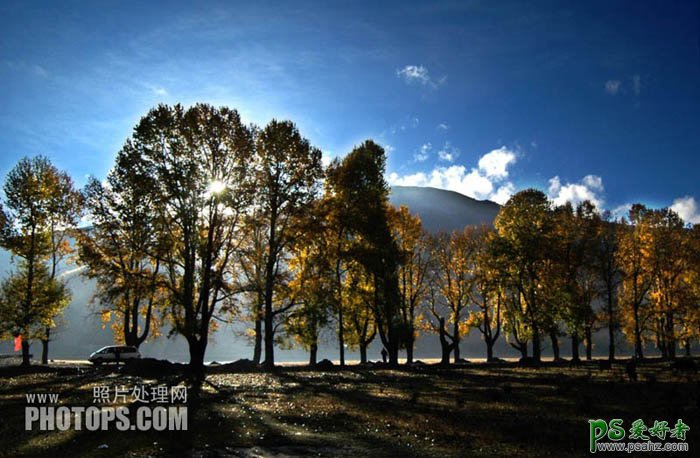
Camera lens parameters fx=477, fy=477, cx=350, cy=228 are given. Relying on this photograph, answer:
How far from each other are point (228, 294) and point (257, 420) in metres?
17.1

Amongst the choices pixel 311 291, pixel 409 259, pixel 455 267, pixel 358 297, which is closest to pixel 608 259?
pixel 455 267

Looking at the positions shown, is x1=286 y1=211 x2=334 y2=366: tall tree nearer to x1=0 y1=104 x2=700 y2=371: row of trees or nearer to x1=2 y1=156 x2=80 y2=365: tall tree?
x1=0 y1=104 x2=700 y2=371: row of trees

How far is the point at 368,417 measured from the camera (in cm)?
1770

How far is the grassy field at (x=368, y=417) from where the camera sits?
1288 centimetres

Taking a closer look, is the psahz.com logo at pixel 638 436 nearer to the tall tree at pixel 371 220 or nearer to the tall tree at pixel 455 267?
the tall tree at pixel 371 220

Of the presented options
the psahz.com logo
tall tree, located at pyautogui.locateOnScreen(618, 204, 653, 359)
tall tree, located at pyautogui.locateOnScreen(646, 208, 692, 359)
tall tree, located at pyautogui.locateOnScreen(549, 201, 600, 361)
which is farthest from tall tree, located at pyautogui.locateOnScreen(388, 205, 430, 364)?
the psahz.com logo

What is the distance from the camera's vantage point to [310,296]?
3875 centimetres

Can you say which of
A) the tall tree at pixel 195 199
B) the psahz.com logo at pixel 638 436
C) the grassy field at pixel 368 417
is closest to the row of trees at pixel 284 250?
the tall tree at pixel 195 199

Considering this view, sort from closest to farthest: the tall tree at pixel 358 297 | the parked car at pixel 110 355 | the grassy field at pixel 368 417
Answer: the grassy field at pixel 368 417 < the tall tree at pixel 358 297 < the parked car at pixel 110 355

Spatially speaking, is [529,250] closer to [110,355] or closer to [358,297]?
[358,297]

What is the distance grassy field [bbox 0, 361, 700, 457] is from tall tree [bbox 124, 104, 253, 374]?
6.12 metres

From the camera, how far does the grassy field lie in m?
12.9

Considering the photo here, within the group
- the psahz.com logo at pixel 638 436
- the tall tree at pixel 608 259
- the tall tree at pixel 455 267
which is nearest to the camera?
the psahz.com logo at pixel 638 436

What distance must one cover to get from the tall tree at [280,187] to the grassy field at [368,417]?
1004cm
